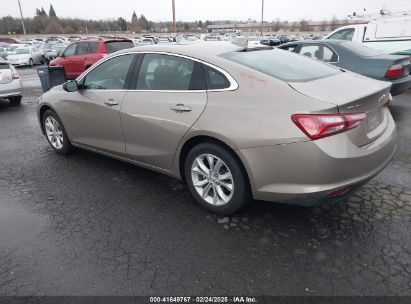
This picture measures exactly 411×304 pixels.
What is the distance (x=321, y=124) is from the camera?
2674 mm

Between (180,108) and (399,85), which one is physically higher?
(180,108)

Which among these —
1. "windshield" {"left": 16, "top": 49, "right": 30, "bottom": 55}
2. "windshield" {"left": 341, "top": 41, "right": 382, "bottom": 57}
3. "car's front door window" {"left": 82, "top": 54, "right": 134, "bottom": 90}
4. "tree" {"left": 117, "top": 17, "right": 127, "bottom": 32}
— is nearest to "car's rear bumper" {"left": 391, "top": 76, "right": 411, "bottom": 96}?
"windshield" {"left": 341, "top": 41, "right": 382, "bottom": 57}

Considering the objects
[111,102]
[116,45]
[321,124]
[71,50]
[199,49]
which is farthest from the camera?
[71,50]

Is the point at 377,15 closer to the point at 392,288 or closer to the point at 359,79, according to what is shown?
the point at 359,79

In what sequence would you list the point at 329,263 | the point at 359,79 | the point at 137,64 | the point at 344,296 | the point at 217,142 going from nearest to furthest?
the point at 344,296 < the point at 329,263 < the point at 217,142 < the point at 359,79 < the point at 137,64

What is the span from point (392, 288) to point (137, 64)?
10.7 ft

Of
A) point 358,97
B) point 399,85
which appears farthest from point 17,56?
point 358,97

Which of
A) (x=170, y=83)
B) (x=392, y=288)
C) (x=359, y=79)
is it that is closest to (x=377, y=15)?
(x=359, y=79)

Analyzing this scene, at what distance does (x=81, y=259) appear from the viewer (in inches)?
111

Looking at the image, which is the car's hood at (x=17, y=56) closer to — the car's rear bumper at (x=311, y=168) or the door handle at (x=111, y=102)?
the door handle at (x=111, y=102)

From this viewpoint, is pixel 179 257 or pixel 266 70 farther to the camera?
pixel 266 70

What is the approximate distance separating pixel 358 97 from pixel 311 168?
761 mm

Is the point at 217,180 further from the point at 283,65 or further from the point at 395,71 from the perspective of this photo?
the point at 395,71

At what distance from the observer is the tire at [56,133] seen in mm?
5105
